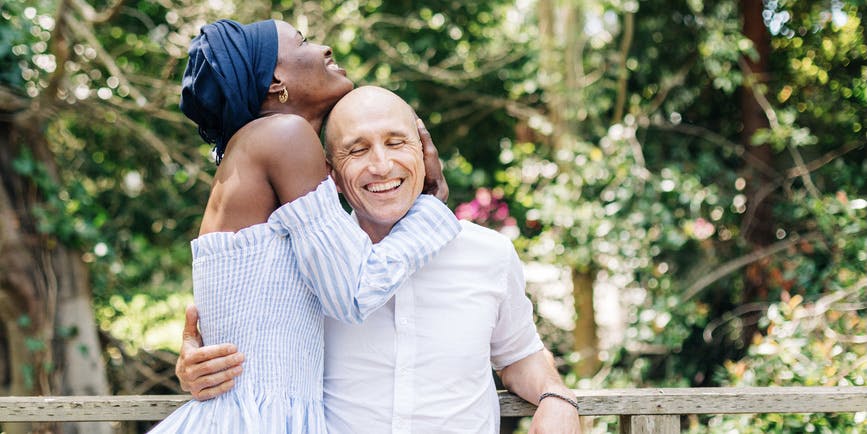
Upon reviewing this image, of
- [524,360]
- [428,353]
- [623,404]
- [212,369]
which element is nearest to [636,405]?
[623,404]

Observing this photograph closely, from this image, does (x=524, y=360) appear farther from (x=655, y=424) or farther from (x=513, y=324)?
(x=655, y=424)

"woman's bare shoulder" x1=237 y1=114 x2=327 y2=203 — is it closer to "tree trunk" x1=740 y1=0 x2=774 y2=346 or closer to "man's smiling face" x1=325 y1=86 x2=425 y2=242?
"man's smiling face" x1=325 y1=86 x2=425 y2=242

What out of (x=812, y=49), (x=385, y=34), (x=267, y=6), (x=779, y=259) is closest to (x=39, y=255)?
(x=267, y=6)

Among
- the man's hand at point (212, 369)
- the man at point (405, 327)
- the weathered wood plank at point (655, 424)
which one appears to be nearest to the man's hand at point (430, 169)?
the man at point (405, 327)

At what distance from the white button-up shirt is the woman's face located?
403 millimetres

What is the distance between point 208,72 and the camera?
1.56 meters

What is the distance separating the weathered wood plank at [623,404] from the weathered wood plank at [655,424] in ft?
0.05

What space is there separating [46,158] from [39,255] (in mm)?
454

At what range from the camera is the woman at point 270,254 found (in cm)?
145

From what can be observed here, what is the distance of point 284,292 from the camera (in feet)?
4.95

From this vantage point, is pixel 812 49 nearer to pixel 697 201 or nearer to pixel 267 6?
pixel 697 201

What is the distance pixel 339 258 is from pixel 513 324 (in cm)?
50

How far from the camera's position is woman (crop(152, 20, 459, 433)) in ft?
4.77

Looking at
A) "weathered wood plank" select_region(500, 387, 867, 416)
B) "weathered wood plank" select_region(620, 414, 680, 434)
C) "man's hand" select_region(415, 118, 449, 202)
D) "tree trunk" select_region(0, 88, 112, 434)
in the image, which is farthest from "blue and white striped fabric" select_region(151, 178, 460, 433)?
"tree trunk" select_region(0, 88, 112, 434)
